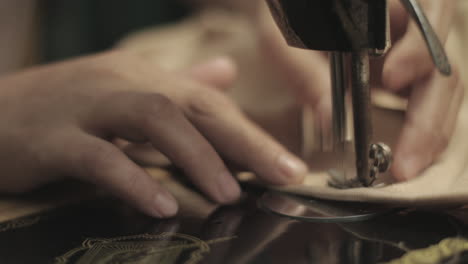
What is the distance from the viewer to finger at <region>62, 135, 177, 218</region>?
0.58 metres

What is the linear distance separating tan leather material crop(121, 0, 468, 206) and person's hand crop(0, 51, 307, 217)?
66 millimetres

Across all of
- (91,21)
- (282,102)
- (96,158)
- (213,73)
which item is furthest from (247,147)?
(91,21)

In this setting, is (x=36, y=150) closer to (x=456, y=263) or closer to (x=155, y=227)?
(x=155, y=227)

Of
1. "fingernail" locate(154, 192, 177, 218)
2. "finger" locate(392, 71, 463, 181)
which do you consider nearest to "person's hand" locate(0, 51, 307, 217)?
"fingernail" locate(154, 192, 177, 218)

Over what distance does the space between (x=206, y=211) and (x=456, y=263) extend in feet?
0.82

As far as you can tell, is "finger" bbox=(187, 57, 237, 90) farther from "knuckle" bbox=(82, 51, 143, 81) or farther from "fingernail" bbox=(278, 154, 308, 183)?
"fingernail" bbox=(278, 154, 308, 183)

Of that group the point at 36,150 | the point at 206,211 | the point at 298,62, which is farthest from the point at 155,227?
the point at 298,62

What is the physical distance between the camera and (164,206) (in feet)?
1.90

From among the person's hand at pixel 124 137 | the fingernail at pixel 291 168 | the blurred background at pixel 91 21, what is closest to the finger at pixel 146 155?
the person's hand at pixel 124 137

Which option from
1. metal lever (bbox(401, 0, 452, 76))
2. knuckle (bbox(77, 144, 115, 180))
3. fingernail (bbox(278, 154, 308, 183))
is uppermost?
metal lever (bbox(401, 0, 452, 76))

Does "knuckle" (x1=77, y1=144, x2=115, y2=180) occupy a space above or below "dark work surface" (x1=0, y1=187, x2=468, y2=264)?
above

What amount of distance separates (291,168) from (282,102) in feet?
1.39

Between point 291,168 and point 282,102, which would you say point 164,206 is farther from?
point 282,102

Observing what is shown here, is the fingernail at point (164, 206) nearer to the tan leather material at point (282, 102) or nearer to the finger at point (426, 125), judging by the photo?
the tan leather material at point (282, 102)
